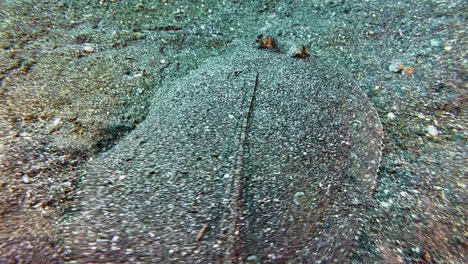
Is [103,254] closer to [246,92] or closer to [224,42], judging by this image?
[246,92]

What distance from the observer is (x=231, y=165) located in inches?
52.5

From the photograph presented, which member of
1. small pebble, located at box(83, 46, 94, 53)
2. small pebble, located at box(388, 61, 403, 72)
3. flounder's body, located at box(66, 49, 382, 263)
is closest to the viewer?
flounder's body, located at box(66, 49, 382, 263)

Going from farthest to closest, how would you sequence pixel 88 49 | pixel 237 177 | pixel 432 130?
1. pixel 88 49
2. pixel 432 130
3. pixel 237 177

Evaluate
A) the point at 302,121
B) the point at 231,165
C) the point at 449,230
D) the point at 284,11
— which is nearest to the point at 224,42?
the point at 284,11

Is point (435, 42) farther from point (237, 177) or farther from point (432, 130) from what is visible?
point (237, 177)

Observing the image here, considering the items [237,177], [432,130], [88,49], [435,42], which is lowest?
[432,130]

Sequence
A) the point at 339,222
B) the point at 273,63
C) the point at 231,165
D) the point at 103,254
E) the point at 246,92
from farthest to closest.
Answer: the point at 273,63 → the point at 246,92 → the point at 231,165 → the point at 339,222 → the point at 103,254

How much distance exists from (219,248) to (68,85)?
1421 mm

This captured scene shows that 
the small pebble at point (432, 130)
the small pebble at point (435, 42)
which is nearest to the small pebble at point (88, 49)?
the small pebble at point (432, 130)

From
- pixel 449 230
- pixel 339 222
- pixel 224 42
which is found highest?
pixel 224 42

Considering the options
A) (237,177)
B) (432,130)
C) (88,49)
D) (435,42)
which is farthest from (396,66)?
(88,49)

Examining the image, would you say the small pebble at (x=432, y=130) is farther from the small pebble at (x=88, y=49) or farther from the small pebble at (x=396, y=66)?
the small pebble at (x=88, y=49)

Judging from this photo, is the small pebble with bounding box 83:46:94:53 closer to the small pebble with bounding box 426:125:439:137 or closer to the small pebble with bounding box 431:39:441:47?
the small pebble with bounding box 426:125:439:137

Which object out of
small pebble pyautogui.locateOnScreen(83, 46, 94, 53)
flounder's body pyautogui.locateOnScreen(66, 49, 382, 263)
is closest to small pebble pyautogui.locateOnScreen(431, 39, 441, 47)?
flounder's body pyautogui.locateOnScreen(66, 49, 382, 263)
